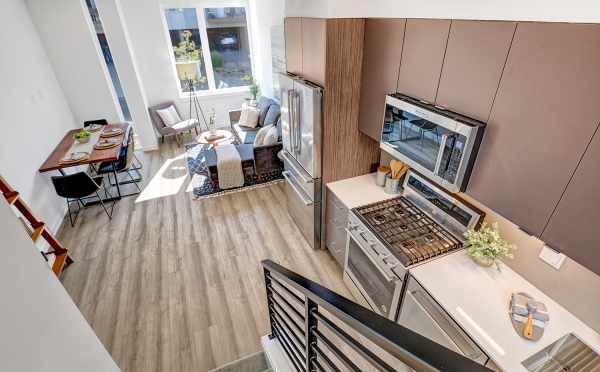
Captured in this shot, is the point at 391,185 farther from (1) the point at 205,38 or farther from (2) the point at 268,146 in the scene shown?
(1) the point at 205,38

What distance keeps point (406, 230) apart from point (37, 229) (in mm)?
3769

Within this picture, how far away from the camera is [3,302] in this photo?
3.46 ft

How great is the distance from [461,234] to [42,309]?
96.9 inches

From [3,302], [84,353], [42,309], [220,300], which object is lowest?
[220,300]

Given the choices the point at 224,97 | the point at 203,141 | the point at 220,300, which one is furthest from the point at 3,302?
the point at 224,97

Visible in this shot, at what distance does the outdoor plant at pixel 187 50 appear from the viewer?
263 inches

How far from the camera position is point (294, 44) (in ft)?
9.89

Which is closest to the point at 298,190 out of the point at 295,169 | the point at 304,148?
the point at 295,169

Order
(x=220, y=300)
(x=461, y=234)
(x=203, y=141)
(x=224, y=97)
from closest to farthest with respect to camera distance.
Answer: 1. (x=461, y=234)
2. (x=220, y=300)
3. (x=203, y=141)
4. (x=224, y=97)

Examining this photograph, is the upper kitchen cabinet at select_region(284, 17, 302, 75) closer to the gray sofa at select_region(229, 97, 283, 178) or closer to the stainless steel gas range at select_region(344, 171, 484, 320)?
the stainless steel gas range at select_region(344, 171, 484, 320)

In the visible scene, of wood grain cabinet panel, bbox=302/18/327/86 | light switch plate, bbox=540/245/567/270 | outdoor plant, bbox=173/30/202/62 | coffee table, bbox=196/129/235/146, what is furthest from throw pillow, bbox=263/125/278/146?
light switch plate, bbox=540/245/567/270

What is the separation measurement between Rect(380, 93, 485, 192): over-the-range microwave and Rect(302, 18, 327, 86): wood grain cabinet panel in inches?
26.4

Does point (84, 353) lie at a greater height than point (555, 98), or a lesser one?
lesser

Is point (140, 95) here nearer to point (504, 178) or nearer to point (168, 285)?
point (168, 285)
